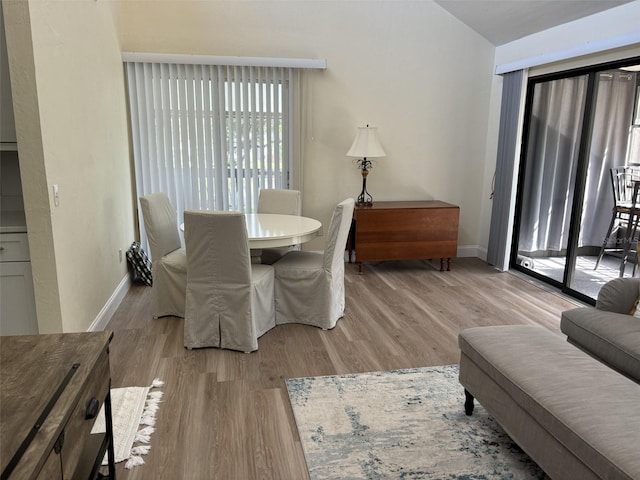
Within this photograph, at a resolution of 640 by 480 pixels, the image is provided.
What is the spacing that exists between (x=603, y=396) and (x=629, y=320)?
0.88 m

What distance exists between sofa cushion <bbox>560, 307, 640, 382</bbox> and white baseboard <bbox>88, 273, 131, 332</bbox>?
2975 millimetres

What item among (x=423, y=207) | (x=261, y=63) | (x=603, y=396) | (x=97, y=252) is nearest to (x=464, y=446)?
(x=603, y=396)

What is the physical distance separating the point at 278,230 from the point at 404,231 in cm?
186

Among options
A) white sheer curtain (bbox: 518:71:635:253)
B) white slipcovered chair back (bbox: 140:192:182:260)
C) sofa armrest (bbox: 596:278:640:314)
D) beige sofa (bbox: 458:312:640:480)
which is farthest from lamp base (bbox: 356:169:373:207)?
beige sofa (bbox: 458:312:640:480)

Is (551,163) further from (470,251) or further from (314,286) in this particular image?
(314,286)

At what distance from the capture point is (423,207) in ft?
16.0

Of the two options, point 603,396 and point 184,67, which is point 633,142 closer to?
point 603,396

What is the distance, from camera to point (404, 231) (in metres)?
4.87

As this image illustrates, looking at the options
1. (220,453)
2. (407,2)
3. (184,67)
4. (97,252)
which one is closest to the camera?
(220,453)

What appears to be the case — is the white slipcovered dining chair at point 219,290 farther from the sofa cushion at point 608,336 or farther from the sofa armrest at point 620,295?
the sofa armrest at point 620,295

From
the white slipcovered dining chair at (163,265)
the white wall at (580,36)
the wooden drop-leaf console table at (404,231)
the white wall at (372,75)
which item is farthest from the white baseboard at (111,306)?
the white wall at (580,36)

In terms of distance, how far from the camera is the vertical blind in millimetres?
4629

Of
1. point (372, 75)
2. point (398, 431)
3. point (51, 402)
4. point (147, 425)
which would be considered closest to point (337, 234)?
point (398, 431)

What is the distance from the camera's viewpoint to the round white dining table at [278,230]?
3.18 meters
